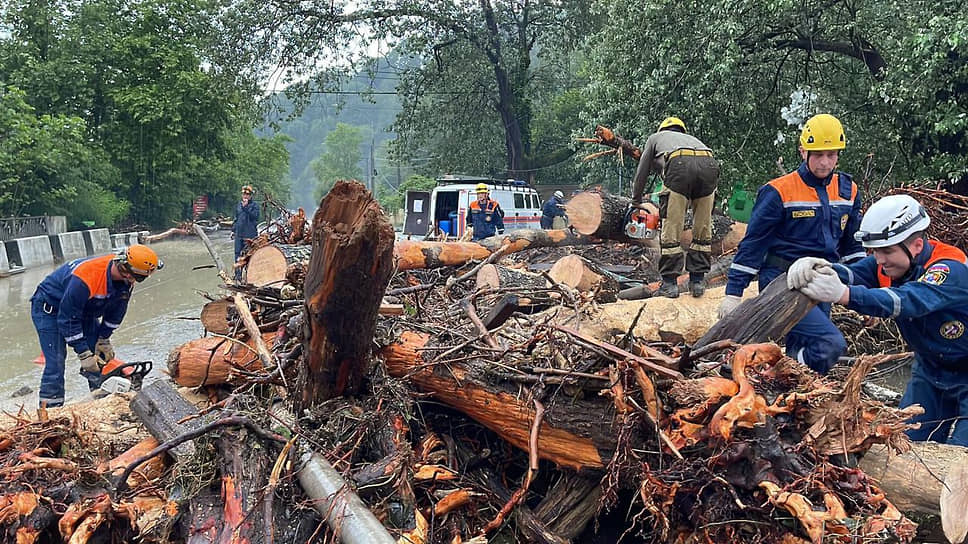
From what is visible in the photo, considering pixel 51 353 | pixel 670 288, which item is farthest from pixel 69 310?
pixel 670 288

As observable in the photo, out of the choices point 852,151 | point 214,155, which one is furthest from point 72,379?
point 214,155

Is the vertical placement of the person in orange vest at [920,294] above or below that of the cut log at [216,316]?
above

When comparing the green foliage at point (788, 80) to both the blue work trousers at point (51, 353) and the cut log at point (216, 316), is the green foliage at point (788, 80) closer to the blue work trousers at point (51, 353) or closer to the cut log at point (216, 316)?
the cut log at point (216, 316)

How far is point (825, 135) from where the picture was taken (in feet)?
12.2

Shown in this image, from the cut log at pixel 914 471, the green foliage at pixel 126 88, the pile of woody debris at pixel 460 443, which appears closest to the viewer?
the pile of woody debris at pixel 460 443

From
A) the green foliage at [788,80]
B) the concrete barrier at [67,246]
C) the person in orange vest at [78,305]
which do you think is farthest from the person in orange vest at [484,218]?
the concrete barrier at [67,246]

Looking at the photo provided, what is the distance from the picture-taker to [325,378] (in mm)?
2914

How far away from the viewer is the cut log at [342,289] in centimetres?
241

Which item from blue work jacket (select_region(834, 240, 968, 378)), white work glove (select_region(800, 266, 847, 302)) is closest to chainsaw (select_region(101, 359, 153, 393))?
white work glove (select_region(800, 266, 847, 302))

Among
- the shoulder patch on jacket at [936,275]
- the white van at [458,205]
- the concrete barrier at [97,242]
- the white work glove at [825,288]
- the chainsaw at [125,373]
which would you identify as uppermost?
the shoulder patch on jacket at [936,275]

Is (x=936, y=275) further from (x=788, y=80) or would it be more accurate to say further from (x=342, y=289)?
(x=788, y=80)

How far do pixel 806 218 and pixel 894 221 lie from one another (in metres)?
0.89

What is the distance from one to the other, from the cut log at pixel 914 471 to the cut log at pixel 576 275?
11.3 ft

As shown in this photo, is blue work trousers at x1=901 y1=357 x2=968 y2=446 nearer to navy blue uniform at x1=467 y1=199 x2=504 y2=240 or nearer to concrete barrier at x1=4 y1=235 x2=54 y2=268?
navy blue uniform at x1=467 y1=199 x2=504 y2=240
